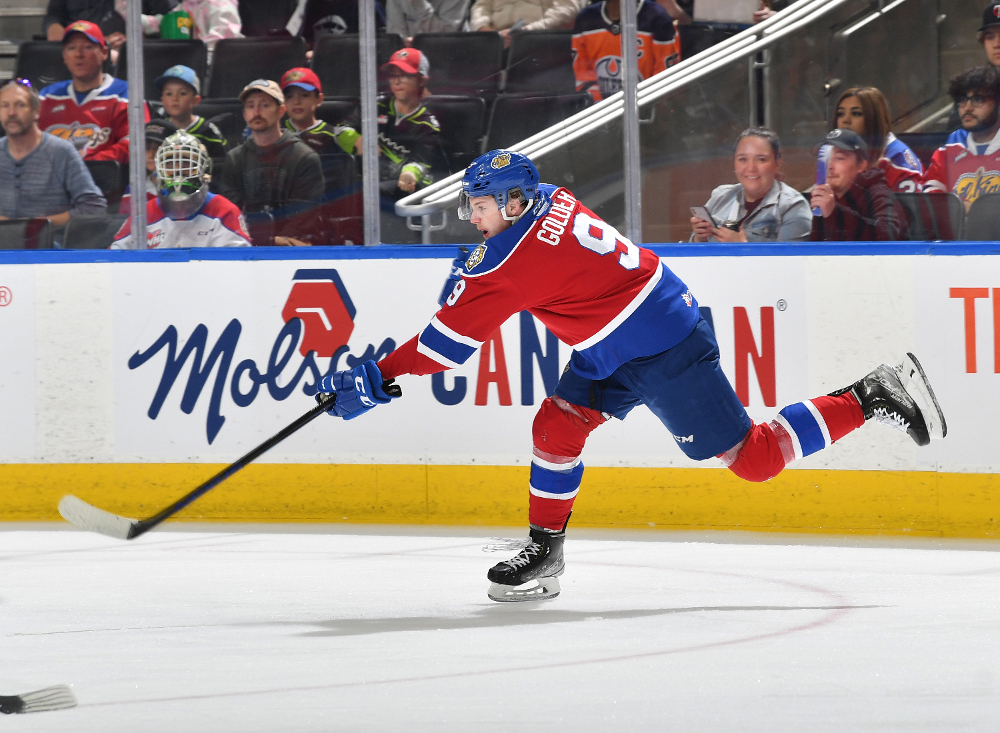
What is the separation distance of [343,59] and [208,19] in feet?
2.13

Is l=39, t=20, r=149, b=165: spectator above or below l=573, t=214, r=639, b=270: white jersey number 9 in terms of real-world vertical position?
above

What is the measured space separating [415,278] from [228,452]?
3.25 ft

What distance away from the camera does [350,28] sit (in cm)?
471

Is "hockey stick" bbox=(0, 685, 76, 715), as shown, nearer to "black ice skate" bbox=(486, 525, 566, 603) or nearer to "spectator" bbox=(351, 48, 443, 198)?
"black ice skate" bbox=(486, 525, 566, 603)

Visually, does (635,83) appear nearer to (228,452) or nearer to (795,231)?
(795,231)

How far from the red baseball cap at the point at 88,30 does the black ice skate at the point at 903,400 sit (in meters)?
3.23

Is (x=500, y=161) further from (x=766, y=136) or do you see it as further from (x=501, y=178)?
(x=766, y=136)

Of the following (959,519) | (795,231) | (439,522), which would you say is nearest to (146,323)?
(439,522)

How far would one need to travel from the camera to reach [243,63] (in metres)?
4.87

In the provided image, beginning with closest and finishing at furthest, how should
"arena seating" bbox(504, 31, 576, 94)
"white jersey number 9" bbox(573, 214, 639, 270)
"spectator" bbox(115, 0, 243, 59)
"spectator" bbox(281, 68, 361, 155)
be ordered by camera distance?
"white jersey number 9" bbox(573, 214, 639, 270), "arena seating" bbox(504, 31, 576, 94), "spectator" bbox(281, 68, 361, 155), "spectator" bbox(115, 0, 243, 59)

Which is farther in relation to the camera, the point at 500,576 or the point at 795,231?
the point at 795,231

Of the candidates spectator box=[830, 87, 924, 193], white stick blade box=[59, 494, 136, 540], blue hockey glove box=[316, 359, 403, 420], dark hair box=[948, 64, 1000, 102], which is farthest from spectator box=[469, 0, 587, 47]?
white stick blade box=[59, 494, 136, 540]

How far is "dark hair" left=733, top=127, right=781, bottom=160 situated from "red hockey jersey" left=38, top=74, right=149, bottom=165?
231cm

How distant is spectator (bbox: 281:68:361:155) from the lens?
475 cm
